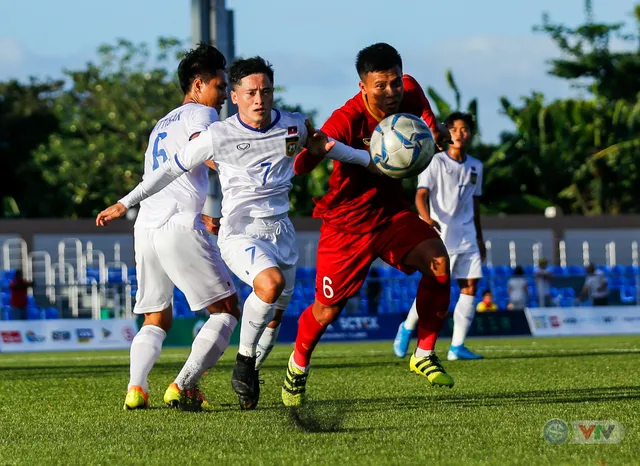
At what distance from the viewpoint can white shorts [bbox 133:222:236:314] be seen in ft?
25.1

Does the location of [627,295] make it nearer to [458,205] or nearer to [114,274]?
[114,274]

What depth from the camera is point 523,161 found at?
46.6 metres

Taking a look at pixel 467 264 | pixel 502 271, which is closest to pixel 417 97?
pixel 467 264

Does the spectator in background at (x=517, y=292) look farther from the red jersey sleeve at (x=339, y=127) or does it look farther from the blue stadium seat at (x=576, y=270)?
the red jersey sleeve at (x=339, y=127)

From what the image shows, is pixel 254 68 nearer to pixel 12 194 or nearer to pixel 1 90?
pixel 12 194

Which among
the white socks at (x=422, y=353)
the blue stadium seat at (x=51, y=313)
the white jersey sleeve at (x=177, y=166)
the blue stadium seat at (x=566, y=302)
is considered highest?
the white jersey sleeve at (x=177, y=166)

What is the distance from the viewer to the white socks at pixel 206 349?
751cm

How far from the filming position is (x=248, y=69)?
24.2 ft

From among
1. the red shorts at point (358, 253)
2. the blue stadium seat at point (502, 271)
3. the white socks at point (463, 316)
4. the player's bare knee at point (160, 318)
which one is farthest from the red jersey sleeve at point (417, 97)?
the blue stadium seat at point (502, 271)

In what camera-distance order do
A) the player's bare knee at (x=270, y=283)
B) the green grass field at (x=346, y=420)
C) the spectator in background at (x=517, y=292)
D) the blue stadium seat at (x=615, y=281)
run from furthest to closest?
the blue stadium seat at (x=615, y=281) < the spectator in background at (x=517, y=292) < the player's bare knee at (x=270, y=283) < the green grass field at (x=346, y=420)

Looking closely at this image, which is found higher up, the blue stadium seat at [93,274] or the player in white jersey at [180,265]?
the player in white jersey at [180,265]

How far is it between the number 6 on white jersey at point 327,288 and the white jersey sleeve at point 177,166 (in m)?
1.24

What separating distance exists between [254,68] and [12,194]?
5896cm

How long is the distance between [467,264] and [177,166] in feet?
18.6
